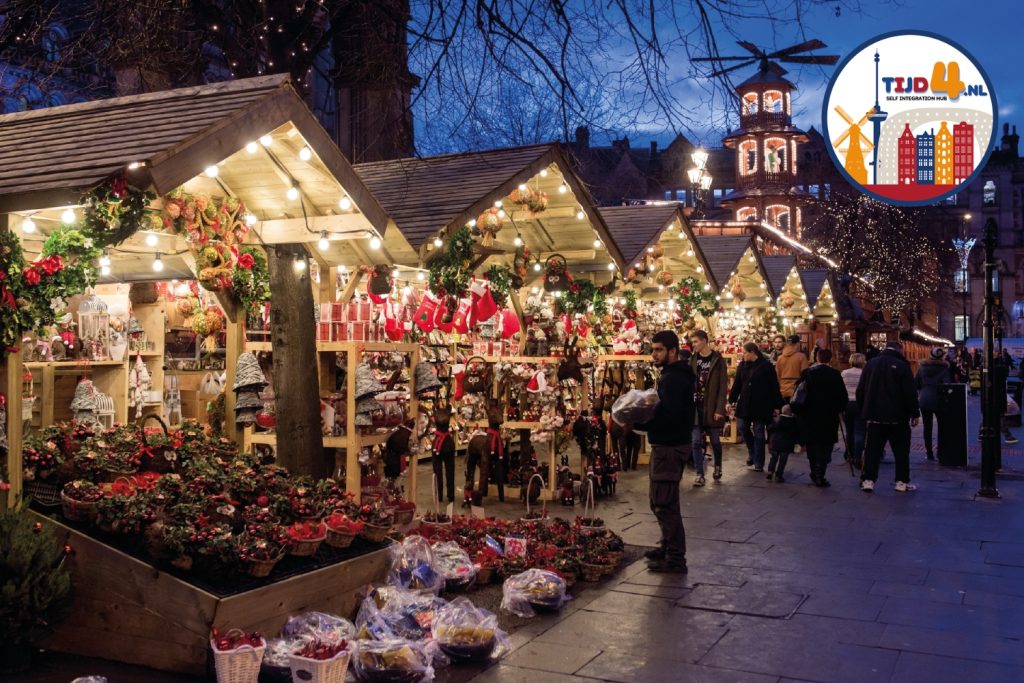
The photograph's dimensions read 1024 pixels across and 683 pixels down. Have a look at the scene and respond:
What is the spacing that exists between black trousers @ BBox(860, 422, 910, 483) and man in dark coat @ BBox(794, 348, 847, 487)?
53 centimetres

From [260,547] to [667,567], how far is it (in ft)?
11.8

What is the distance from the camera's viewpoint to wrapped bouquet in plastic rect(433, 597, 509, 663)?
18.1 feet

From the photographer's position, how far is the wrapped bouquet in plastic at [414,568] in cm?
660

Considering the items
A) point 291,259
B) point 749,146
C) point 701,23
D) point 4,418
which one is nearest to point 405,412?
point 291,259

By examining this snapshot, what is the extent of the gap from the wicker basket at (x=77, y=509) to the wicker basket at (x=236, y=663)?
1.33 m

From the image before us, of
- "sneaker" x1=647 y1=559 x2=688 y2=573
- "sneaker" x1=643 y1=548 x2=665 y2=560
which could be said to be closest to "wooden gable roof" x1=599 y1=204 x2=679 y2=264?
"sneaker" x1=643 y1=548 x2=665 y2=560

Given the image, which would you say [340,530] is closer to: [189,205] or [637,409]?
[637,409]

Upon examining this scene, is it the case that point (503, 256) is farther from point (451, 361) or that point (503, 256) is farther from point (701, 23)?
point (701, 23)

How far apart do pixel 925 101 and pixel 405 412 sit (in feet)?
18.8

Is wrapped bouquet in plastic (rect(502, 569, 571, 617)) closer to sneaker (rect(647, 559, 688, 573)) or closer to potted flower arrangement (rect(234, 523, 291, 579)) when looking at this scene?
sneaker (rect(647, 559, 688, 573))

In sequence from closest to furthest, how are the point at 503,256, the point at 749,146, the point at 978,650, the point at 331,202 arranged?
the point at 978,650 < the point at 331,202 < the point at 503,256 < the point at 749,146

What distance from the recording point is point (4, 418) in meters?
5.78

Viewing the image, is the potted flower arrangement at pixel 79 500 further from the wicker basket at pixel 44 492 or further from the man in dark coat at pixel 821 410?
the man in dark coat at pixel 821 410

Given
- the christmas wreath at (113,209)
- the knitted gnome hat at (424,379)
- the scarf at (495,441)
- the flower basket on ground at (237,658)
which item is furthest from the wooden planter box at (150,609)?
the scarf at (495,441)
